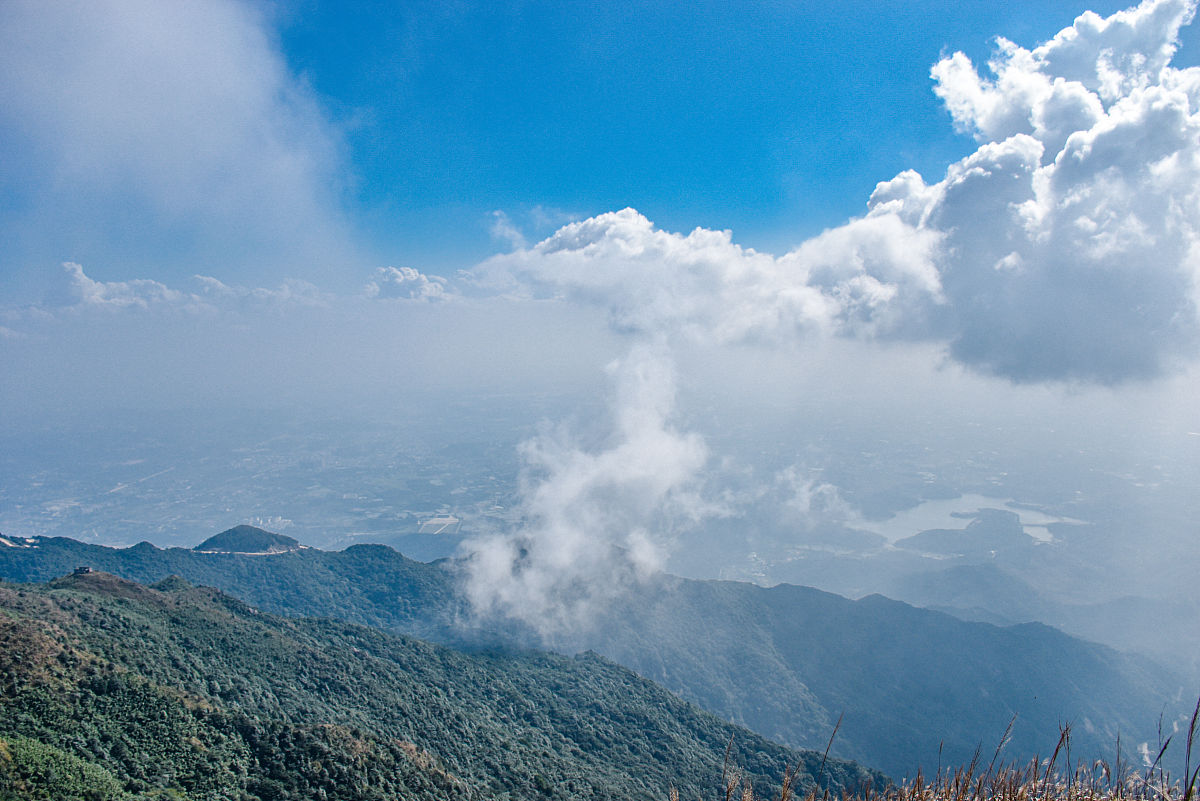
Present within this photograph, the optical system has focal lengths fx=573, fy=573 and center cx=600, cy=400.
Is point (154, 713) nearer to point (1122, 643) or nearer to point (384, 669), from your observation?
point (384, 669)

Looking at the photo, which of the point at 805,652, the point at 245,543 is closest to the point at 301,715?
the point at 245,543

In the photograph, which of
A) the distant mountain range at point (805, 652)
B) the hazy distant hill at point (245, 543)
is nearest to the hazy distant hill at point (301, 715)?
the distant mountain range at point (805, 652)

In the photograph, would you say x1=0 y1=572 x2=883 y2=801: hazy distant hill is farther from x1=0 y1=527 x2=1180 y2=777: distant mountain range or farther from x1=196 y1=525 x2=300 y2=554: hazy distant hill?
x1=196 y1=525 x2=300 y2=554: hazy distant hill

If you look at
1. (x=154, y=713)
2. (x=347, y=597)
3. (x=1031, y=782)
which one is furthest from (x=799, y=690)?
(x=1031, y=782)

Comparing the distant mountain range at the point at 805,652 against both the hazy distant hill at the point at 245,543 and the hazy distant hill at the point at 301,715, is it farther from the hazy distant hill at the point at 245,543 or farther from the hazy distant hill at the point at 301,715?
the hazy distant hill at the point at 301,715

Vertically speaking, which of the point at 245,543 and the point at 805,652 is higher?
the point at 245,543

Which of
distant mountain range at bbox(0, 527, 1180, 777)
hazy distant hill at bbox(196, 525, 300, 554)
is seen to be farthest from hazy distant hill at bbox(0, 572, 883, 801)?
hazy distant hill at bbox(196, 525, 300, 554)

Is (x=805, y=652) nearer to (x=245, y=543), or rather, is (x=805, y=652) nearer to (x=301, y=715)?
(x=301, y=715)
